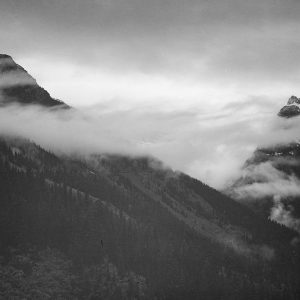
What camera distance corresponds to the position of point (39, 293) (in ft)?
649

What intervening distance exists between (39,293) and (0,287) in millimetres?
16249

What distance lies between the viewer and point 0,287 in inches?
7539
